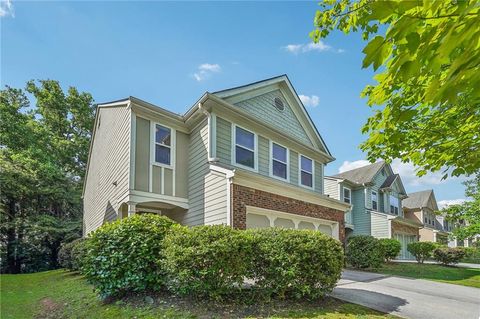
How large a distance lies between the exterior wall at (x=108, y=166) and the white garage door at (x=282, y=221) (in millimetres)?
4475

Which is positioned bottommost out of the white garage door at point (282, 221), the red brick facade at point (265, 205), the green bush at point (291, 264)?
the green bush at point (291, 264)

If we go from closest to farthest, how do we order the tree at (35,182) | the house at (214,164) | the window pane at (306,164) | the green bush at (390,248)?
1. the house at (214,164)
2. the window pane at (306,164)
3. the green bush at (390,248)
4. the tree at (35,182)

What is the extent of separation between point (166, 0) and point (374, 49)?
30.1 feet

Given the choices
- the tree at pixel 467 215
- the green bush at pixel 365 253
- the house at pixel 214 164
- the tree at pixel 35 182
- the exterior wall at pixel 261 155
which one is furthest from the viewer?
the tree at pixel 35 182

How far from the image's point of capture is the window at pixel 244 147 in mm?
A: 11789

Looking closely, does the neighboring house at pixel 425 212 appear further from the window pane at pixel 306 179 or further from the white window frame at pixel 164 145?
the white window frame at pixel 164 145

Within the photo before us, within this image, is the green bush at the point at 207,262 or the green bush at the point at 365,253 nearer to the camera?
the green bush at the point at 207,262

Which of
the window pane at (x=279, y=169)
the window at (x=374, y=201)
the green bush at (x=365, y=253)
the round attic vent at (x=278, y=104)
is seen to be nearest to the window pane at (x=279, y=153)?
the window pane at (x=279, y=169)

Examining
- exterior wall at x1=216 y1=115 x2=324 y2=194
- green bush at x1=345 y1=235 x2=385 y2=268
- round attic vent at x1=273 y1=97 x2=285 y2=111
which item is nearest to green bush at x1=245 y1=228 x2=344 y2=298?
exterior wall at x1=216 y1=115 x2=324 y2=194

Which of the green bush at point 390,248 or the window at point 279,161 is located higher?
the window at point 279,161

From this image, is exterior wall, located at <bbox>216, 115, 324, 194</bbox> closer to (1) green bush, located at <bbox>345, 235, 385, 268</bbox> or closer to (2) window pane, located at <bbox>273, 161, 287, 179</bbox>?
(2) window pane, located at <bbox>273, 161, 287, 179</bbox>

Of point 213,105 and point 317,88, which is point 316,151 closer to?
point 317,88

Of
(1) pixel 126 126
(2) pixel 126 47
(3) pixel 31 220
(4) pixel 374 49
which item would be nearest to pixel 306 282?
(4) pixel 374 49

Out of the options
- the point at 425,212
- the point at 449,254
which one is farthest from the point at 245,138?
the point at 425,212
